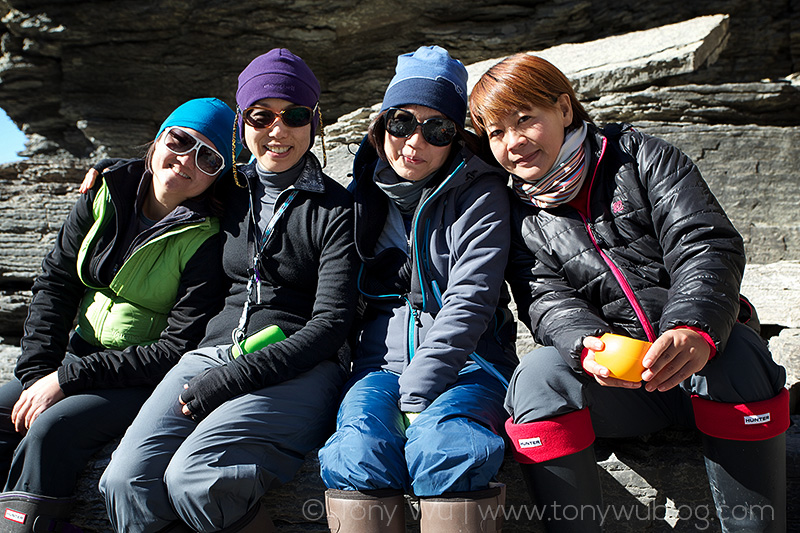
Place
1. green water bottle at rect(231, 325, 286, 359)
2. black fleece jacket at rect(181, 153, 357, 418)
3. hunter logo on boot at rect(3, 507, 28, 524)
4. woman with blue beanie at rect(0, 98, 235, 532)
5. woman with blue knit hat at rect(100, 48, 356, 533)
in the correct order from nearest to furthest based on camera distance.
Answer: woman with blue knit hat at rect(100, 48, 356, 533)
hunter logo on boot at rect(3, 507, 28, 524)
black fleece jacket at rect(181, 153, 357, 418)
green water bottle at rect(231, 325, 286, 359)
woman with blue beanie at rect(0, 98, 235, 532)

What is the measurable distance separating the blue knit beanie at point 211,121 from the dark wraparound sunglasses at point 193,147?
0.03 meters

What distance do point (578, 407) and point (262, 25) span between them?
32.4 feet

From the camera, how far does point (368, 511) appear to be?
Result: 1848mm

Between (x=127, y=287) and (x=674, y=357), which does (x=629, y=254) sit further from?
(x=127, y=287)

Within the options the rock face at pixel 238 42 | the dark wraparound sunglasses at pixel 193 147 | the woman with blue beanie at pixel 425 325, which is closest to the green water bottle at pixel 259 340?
the woman with blue beanie at pixel 425 325

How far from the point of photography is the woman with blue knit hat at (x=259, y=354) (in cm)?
204

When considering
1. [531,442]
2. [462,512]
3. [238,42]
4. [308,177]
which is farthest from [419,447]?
[238,42]

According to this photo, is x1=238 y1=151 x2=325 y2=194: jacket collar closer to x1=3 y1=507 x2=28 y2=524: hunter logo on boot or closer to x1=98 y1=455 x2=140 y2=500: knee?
x1=98 y1=455 x2=140 y2=500: knee

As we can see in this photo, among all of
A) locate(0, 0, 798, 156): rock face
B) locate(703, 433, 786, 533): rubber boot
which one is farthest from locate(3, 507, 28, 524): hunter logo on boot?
locate(0, 0, 798, 156): rock face

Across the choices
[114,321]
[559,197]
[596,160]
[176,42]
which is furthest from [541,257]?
[176,42]

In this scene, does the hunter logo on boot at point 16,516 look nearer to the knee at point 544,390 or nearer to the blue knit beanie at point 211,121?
the blue knit beanie at point 211,121

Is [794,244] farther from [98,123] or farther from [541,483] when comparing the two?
[98,123]

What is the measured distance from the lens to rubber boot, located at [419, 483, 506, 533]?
1803 mm

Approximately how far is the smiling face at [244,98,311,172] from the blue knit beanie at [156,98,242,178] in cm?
21
